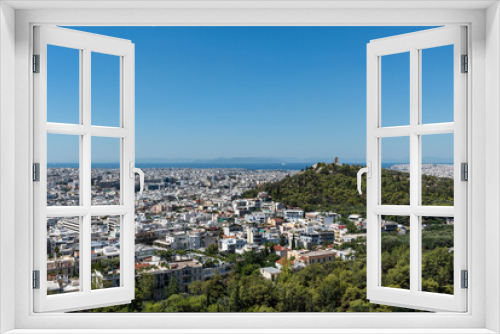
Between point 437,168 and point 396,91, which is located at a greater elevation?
point 396,91

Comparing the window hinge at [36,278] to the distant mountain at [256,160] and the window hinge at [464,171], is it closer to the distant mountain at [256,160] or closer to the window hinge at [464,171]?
the window hinge at [464,171]

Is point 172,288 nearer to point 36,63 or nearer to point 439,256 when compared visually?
point 439,256

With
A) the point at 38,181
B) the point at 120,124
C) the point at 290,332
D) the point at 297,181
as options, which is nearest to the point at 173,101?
the point at 297,181

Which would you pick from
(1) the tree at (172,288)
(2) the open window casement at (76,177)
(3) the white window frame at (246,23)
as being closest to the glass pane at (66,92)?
(2) the open window casement at (76,177)

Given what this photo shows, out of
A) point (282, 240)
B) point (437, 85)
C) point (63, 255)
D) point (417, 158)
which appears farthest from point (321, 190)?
point (63, 255)

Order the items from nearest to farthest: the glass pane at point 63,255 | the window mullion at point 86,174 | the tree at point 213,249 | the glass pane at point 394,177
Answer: the window mullion at point 86,174 → the glass pane at point 63,255 → the glass pane at point 394,177 → the tree at point 213,249

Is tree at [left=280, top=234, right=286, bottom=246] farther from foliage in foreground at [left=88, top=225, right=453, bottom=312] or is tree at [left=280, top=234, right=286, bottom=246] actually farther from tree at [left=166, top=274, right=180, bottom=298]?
tree at [left=166, top=274, right=180, bottom=298]
